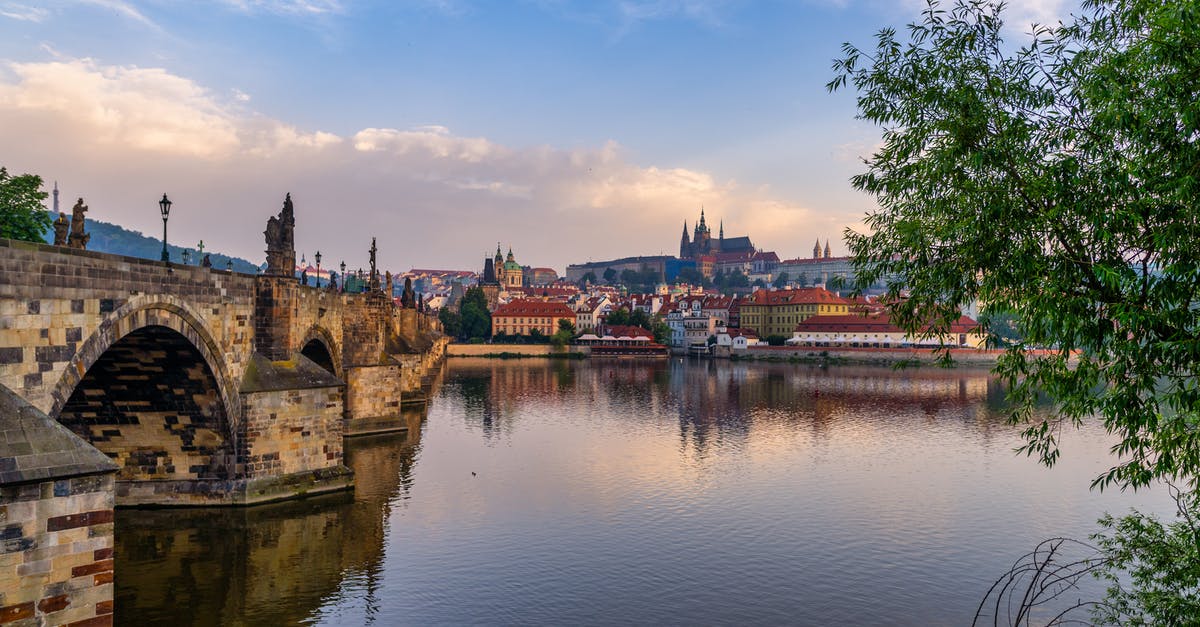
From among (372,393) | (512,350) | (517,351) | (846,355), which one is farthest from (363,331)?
(846,355)

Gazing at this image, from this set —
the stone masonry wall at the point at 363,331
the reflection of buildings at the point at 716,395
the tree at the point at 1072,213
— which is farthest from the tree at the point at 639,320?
the tree at the point at 1072,213

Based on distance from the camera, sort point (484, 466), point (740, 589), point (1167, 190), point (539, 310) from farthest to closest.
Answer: point (539, 310)
point (484, 466)
point (740, 589)
point (1167, 190)

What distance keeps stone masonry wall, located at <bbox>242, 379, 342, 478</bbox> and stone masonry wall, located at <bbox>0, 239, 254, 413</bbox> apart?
4.18 metres

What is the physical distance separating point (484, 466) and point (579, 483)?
192 inches

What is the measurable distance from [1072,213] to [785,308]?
142313 millimetres

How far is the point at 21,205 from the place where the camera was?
113 ft

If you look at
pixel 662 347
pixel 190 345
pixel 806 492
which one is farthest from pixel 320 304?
pixel 662 347

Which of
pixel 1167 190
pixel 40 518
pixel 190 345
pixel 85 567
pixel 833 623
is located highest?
pixel 1167 190

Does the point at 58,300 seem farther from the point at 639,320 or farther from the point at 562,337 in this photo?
the point at 639,320

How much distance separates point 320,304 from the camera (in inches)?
1308

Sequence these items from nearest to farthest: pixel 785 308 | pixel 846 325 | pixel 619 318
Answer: pixel 846 325 → pixel 619 318 → pixel 785 308

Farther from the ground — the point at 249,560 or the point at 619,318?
the point at 619,318

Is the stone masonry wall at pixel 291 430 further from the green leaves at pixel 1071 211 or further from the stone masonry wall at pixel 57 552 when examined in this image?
the green leaves at pixel 1071 211

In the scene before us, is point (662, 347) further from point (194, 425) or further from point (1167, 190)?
point (1167, 190)
